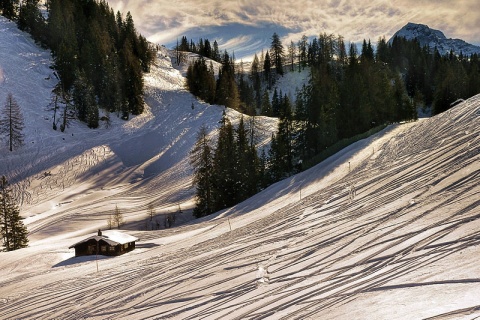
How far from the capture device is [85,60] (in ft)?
206

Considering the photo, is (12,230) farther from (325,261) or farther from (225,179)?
(325,261)

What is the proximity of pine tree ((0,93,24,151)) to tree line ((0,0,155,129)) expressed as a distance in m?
6.69

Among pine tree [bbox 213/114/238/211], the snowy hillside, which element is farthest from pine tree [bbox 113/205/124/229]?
pine tree [bbox 213/114/238/211]

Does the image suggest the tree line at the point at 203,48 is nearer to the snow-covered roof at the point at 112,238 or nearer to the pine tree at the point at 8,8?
the pine tree at the point at 8,8

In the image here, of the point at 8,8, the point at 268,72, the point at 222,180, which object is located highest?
the point at 8,8

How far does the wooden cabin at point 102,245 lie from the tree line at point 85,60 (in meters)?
34.5

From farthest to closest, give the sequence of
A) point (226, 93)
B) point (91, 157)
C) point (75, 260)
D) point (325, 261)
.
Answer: point (226, 93) → point (91, 157) → point (75, 260) → point (325, 261)

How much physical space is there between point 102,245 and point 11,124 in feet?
106

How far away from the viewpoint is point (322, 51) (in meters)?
103

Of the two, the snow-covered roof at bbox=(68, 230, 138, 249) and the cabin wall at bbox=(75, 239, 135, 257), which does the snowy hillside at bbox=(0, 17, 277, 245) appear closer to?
the cabin wall at bbox=(75, 239, 135, 257)

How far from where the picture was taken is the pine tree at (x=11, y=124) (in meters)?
48.9

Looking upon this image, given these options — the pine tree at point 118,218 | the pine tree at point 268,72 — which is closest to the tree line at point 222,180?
the pine tree at point 118,218

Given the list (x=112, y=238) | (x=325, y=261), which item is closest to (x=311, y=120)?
(x=112, y=238)

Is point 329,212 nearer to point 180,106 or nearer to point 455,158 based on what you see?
point 455,158
